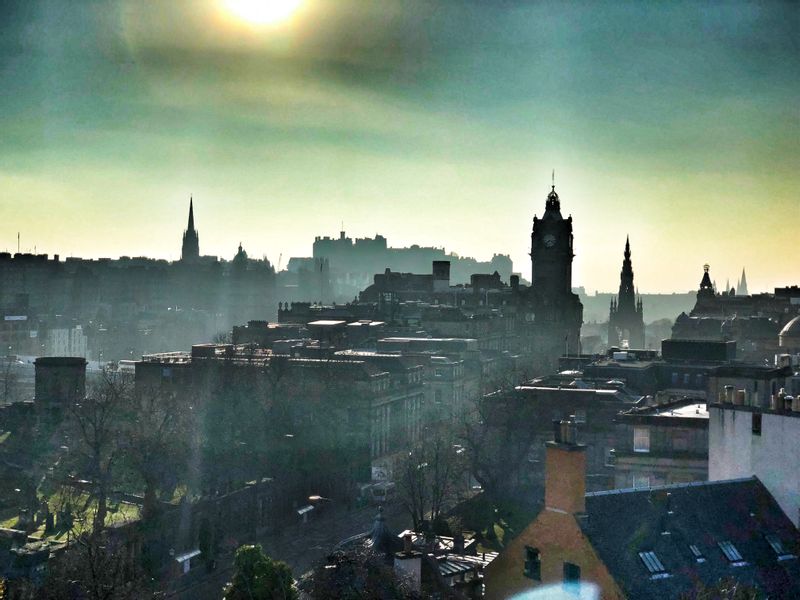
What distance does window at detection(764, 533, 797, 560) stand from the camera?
84.8ft

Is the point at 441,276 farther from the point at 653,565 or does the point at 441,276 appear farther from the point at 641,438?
the point at 653,565

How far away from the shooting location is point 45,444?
209 ft

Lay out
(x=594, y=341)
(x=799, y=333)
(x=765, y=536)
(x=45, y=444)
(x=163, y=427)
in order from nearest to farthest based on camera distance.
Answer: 1. (x=765, y=536)
2. (x=163, y=427)
3. (x=45, y=444)
4. (x=799, y=333)
5. (x=594, y=341)

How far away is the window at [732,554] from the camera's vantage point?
25391 millimetres

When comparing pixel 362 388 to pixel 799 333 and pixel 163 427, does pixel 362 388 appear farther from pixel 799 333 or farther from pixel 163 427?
pixel 799 333

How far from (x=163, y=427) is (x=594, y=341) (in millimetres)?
143362

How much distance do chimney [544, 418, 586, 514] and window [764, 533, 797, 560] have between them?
5700 millimetres

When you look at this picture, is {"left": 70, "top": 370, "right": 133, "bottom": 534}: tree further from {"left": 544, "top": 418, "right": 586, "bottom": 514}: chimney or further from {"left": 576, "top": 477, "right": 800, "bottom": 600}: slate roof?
{"left": 576, "top": 477, "right": 800, "bottom": 600}: slate roof

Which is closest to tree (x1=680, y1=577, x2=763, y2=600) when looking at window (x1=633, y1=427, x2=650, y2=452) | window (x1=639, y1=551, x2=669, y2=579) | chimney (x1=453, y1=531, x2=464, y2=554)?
window (x1=639, y1=551, x2=669, y2=579)

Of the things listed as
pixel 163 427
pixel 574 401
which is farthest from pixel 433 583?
pixel 163 427

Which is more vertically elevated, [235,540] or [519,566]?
[519,566]

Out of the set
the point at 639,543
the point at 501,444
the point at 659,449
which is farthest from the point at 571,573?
the point at 501,444

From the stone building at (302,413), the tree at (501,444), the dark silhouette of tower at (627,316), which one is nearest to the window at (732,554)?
the tree at (501,444)

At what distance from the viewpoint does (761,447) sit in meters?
28.3
